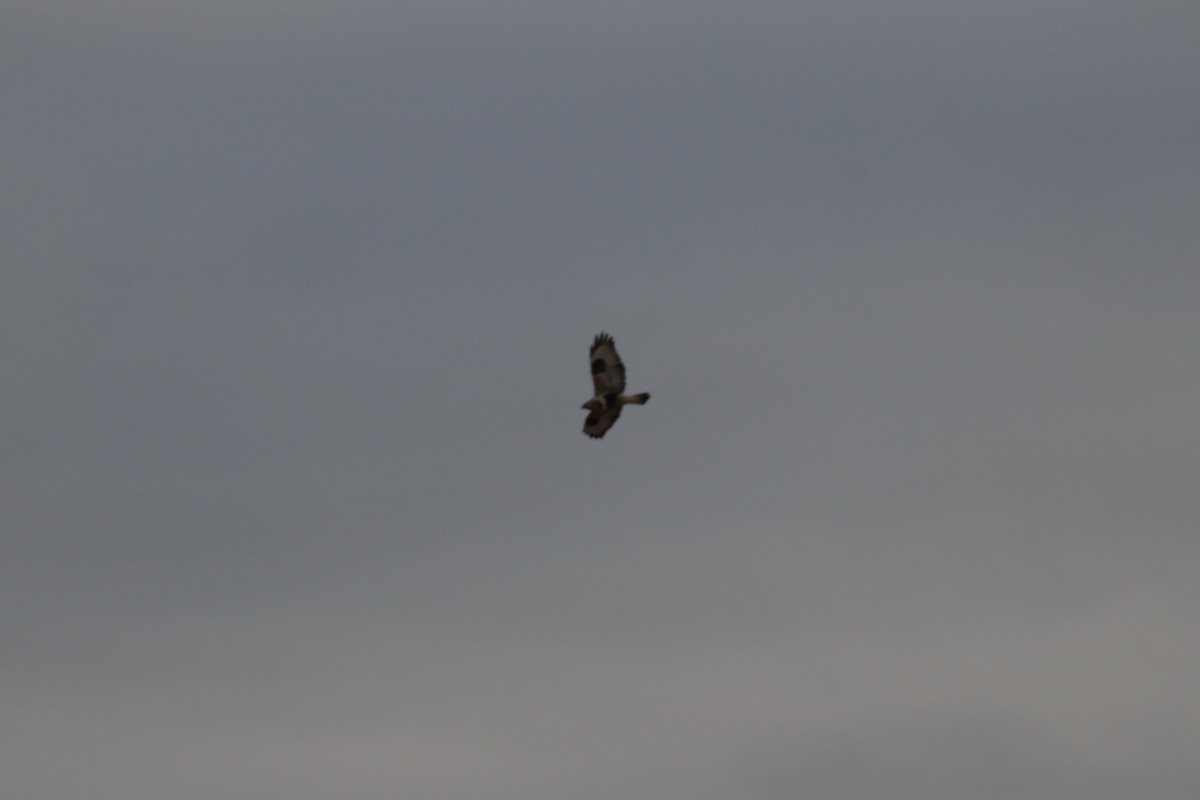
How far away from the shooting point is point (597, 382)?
11538 cm

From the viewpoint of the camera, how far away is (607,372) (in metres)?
115

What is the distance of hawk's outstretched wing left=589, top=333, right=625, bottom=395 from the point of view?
115 m

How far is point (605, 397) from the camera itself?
11500cm

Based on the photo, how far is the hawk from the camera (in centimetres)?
11494

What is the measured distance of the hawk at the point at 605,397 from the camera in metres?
115

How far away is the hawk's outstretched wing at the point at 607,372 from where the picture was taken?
378 ft

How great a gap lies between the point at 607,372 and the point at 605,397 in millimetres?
906
